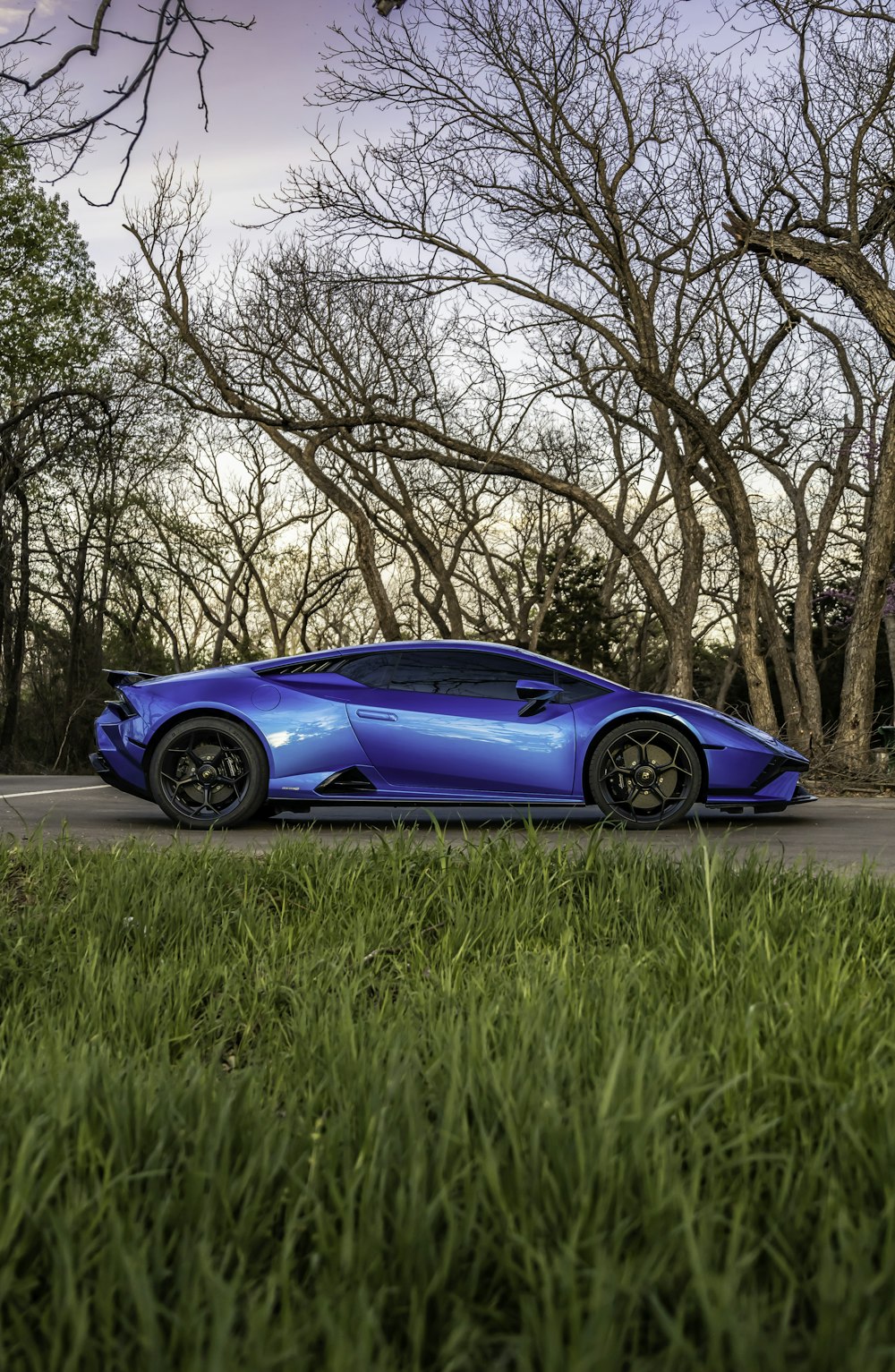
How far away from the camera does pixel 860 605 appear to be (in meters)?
16.2

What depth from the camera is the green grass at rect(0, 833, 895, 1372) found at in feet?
5.08

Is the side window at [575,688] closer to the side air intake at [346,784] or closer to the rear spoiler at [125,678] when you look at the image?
the side air intake at [346,784]

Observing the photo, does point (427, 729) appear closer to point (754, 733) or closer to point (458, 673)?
point (458, 673)

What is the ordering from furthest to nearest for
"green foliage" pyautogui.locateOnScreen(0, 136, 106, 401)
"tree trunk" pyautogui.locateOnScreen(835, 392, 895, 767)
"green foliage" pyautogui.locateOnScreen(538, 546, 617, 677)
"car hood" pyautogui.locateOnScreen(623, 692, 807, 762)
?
"green foliage" pyautogui.locateOnScreen(538, 546, 617, 677)
"green foliage" pyautogui.locateOnScreen(0, 136, 106, 401)
"tree trunk" pyautogui.locateOnScreen(835, 392, 895, 767)
"car hood" pyautogui.locateOnScreen(623, 692, 807, 762)

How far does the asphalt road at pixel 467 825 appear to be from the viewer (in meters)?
7.23

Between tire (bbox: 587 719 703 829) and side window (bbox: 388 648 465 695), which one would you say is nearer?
tire (bbox: 587 719 703 829)

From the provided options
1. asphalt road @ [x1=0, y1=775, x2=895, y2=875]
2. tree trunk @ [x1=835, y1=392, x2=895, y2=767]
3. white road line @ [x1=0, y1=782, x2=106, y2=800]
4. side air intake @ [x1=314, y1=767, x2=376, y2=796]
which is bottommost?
asphalt road @ [x1=0, y1=775, x2=895, y2=875]

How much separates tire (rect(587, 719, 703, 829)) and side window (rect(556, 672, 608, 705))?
0.31 metres

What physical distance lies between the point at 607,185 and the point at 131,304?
11.1m

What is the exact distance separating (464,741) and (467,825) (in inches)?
37.5

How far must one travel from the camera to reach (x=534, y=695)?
809 cm

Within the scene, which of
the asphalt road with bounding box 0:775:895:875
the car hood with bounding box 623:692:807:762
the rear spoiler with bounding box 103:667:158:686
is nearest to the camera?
the asphalt road with bounding box 0:775:895:875

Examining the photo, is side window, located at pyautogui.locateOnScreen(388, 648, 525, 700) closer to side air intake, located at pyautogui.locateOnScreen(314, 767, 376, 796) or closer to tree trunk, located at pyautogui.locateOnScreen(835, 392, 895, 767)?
side air intake, located at pyautogui.locateOnScreen(314, 767, 376, 796)

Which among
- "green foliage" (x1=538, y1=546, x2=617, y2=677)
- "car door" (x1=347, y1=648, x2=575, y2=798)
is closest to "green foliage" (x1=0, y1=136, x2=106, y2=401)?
"green foliage" (x1=538, y1=546, x2=617, y2=677)
